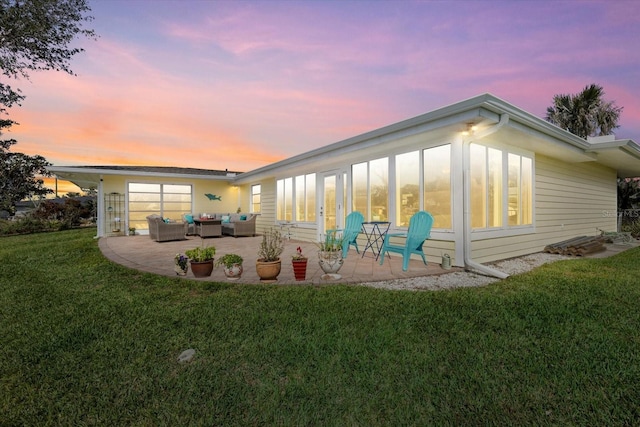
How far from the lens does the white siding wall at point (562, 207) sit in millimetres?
6102

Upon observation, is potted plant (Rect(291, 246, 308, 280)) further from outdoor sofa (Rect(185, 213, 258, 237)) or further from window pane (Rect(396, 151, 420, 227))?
outdoor sofa (Rect(185, 213, 258, 237))

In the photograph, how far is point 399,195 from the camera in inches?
241

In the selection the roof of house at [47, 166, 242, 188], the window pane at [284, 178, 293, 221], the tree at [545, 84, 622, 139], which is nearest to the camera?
the window pane at [284, 178, 293, 221]

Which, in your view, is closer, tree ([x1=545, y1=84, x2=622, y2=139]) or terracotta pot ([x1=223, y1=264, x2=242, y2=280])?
terracotta pot ([x1=223, y1=264, x2=242, y2=280])

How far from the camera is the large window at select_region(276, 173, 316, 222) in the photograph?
9117mm

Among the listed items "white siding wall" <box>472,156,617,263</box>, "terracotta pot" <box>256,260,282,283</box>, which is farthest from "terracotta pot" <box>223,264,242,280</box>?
"white siding wall" <box>472,156,617,263</box>

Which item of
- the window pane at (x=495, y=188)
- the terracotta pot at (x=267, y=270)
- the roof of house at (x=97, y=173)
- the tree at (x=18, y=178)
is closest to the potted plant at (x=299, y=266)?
the terracotta pot at (x=267, y=270)

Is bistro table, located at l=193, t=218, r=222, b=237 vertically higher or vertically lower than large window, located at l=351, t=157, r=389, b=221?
lower

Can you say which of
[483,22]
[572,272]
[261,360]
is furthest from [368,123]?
[261,360]

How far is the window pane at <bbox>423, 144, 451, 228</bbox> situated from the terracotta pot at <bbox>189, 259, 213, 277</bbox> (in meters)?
3.89

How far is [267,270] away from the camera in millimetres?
4031

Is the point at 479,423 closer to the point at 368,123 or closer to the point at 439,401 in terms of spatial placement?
the point at 439,401

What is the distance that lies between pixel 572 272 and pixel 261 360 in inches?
200

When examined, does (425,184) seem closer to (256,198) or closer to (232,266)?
(232,266)
